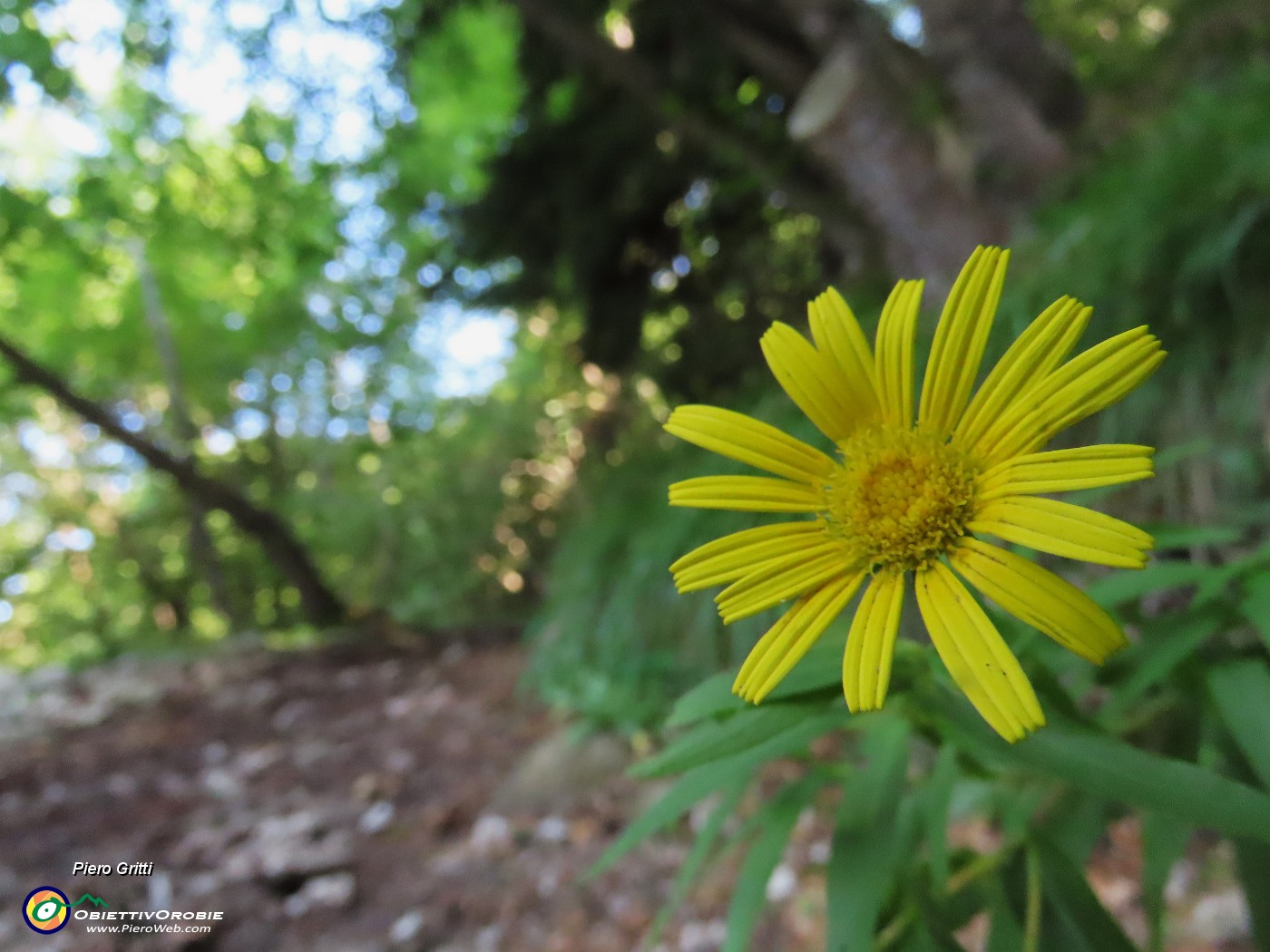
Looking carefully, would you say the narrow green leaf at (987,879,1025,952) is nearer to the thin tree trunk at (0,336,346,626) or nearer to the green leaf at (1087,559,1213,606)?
the green leaf at (1087,559,1213,606)

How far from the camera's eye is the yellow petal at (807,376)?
1.53 ft

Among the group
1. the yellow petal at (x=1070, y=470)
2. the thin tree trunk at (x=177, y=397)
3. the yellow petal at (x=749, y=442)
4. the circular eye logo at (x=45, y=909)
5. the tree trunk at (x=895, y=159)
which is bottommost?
the yellow petal at (x=1070, y=470)

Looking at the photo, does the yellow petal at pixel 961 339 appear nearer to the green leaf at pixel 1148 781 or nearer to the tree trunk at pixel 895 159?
the green leaf at pixel 1148 781

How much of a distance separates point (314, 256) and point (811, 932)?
3035 mm

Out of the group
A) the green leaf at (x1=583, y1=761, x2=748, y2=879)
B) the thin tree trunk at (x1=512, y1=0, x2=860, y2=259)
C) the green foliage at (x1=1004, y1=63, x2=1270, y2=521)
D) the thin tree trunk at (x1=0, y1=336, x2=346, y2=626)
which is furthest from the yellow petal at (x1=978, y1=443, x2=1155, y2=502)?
the thin tree trunk at (x1=0, y1=336, x2=346, y2=626)

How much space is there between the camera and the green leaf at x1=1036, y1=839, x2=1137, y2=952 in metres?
0.54

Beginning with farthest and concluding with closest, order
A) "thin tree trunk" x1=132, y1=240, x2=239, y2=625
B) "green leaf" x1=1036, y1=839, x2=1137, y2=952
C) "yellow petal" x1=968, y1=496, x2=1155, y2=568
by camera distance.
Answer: "thin tree trunk" x1=132, y1=240, x2=239, y2=625, "green leaf" x1=1036, y1=839, x2=1137, y2=952, "yellow petal" x1=968, y1=496, x2=1155, y2=568

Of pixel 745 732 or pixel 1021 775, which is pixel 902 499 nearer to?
pixel 745 732

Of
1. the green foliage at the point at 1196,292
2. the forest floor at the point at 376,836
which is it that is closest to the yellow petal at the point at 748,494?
the forest floor at the point at 376,836

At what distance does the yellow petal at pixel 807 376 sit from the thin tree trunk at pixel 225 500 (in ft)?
11.2

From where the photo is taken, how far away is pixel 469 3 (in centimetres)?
243

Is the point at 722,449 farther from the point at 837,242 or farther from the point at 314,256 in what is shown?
the point at 314,256

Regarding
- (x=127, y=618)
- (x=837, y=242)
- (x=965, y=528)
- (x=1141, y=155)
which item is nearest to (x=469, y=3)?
(x=837, y=242)

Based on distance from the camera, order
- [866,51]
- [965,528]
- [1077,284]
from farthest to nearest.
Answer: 1. [866,51]
2. [1077,284]
3. [965,528]
